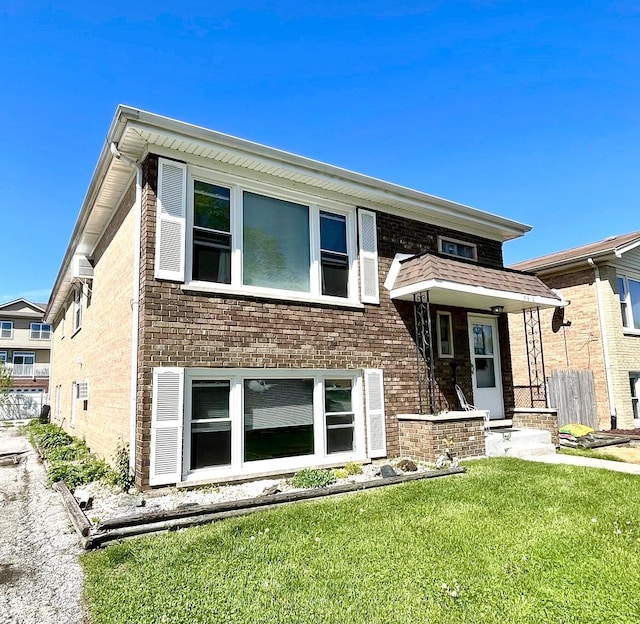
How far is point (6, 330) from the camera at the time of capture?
132 feet

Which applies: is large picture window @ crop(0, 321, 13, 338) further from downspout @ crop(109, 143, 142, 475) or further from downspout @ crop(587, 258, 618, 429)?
downspout @ crop(587, 258, 618, 429)

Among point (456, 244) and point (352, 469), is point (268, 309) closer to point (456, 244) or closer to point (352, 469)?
point (352, 469)

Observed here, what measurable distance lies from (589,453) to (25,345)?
1724 inches

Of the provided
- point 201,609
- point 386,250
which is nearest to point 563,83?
point 386,250

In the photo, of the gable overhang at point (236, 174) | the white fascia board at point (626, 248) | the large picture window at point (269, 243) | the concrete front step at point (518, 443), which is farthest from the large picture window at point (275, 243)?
the white fascia board at point (626, 248)

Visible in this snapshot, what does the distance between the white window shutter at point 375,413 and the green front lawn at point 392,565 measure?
8.80 feet

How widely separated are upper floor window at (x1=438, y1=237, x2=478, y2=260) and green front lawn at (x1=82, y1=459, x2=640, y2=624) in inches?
242

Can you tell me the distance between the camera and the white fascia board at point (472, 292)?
854 centimetres

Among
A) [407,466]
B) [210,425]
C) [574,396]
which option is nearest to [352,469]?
[407,466]

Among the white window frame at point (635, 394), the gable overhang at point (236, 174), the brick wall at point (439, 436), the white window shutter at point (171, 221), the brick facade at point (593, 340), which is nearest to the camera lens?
the gable overhang at point (236, 174)

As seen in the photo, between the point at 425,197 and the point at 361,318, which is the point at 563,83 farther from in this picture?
the point at 361,318

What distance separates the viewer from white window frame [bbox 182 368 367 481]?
6895 mm

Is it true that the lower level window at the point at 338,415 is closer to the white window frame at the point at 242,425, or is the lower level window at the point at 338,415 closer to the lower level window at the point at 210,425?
the white window frame at the point at 242,425

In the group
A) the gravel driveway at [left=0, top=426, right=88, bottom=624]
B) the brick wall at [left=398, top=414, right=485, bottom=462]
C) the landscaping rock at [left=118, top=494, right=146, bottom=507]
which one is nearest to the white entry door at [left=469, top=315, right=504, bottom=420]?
the brick wall at [left=398, top=414, right=485, bottom=462]
